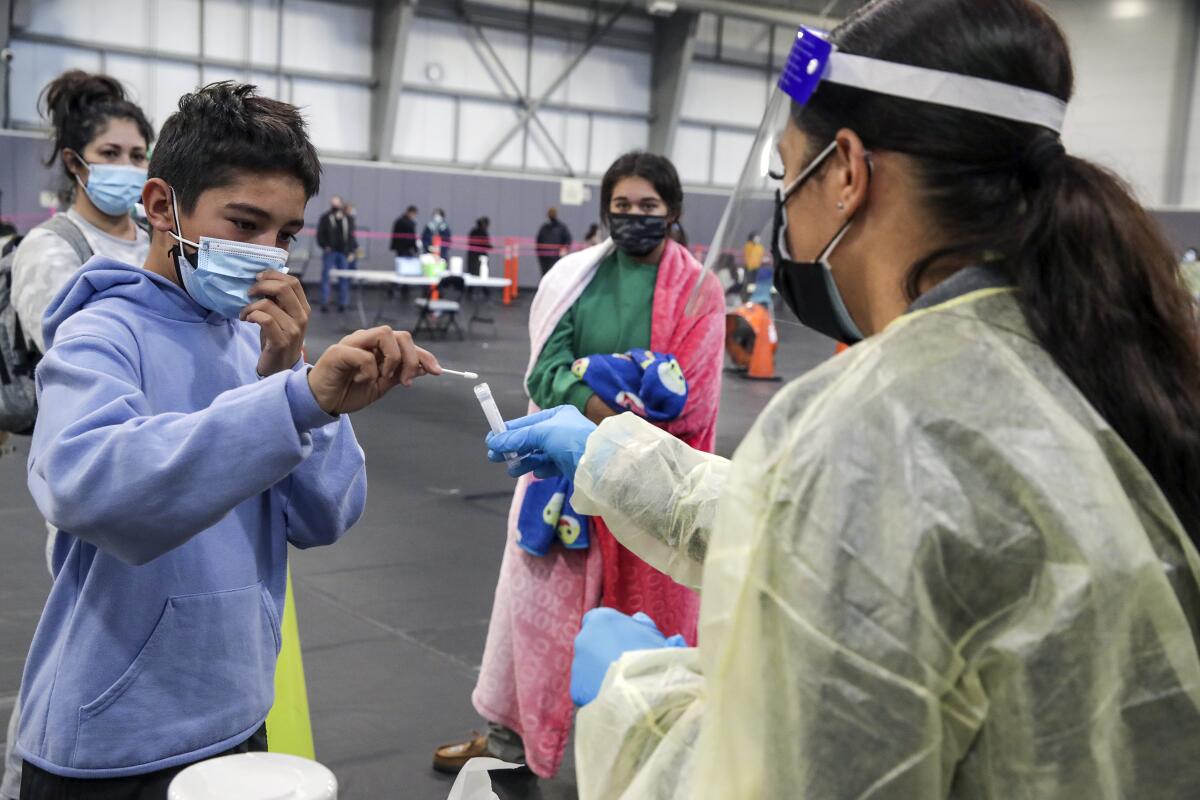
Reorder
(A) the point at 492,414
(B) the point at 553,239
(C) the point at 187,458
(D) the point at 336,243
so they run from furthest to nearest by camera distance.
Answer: (B) the point at 553,239
(D) the point at 336,243
(A) the point at 492,414
(C) the point at 187,458

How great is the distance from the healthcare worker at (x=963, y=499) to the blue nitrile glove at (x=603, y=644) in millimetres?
138

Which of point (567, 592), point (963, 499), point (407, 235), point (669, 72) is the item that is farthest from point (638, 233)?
point (669, 72)

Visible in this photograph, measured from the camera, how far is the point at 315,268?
21.2 metres

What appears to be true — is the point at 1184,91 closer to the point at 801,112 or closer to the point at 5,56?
the point at 5,56

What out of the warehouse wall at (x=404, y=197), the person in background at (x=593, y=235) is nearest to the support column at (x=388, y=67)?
the warehouse wall at (x=404, y=197)

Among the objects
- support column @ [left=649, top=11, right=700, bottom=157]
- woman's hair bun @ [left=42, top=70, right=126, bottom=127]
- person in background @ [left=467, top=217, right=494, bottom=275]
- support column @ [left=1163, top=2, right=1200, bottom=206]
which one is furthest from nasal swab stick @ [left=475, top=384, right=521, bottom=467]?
support column @ [left=1163, top=2, right=1200, bottom=206]

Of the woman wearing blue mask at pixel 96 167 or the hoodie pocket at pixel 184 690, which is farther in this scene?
the woman wearing blue mask at pixel 96 167

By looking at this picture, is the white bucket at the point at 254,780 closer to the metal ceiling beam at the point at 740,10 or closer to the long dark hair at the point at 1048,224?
the long dark hair at the point at 1048,224

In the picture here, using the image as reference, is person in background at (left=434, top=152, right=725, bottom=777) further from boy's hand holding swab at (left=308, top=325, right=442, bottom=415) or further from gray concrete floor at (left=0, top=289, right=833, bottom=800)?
boy's hand holding swab at (left=308, top=325, right=442, bottom=415)

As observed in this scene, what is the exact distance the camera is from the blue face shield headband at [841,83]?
1037mm

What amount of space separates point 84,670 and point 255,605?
253 millimetres

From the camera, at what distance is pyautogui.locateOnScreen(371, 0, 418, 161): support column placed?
20.6 meters

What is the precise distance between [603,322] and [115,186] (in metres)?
1.47

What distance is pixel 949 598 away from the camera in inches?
35.4
